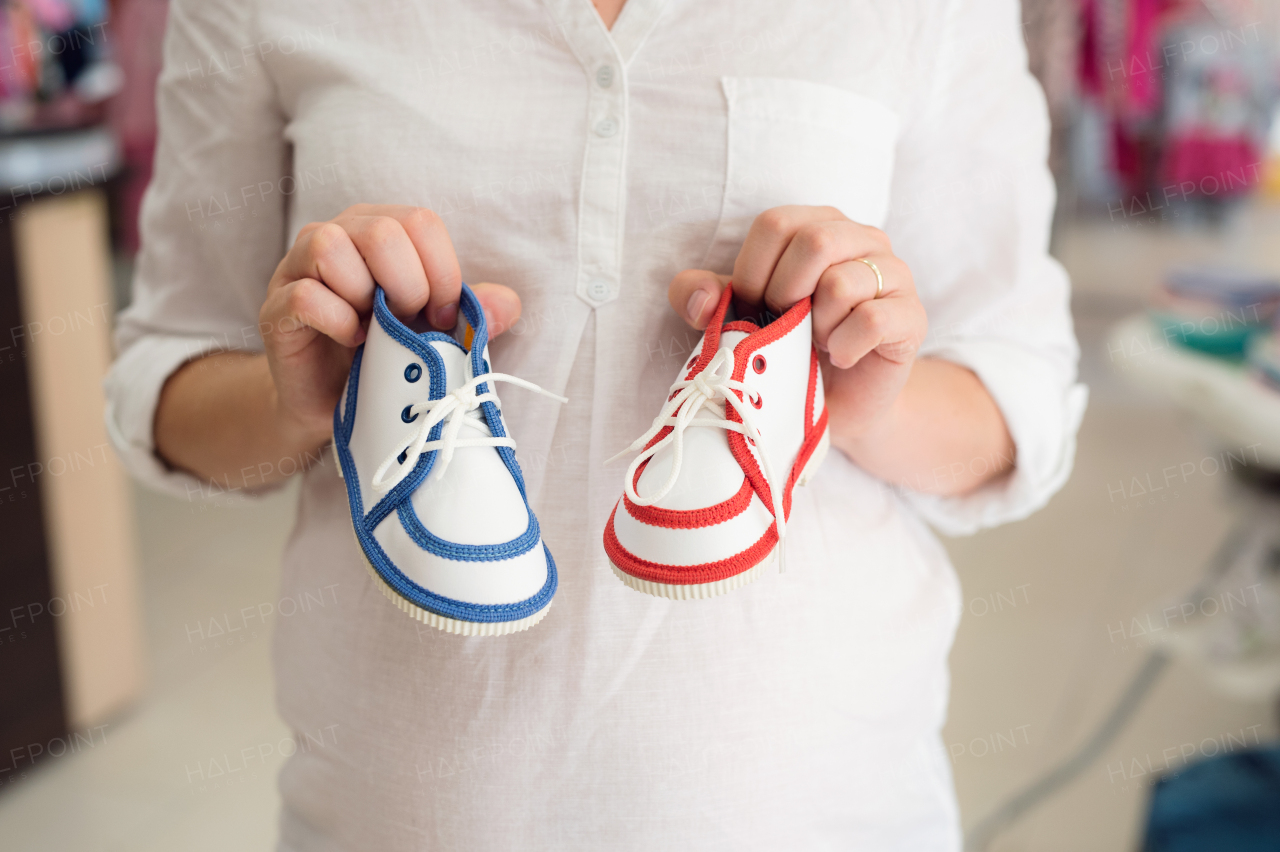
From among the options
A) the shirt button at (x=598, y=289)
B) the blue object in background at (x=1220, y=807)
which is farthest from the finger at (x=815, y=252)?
the blue object in background at (x=1220, y=807)

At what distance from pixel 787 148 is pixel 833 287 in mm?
137

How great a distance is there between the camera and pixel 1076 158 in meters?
5.61

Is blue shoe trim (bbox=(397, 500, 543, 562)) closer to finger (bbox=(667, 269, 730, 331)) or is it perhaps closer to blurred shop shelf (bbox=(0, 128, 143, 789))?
finger (bbox=(667, 269, 730, 331))

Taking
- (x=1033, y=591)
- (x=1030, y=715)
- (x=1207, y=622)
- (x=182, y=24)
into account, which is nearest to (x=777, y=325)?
(x=182, y=24)

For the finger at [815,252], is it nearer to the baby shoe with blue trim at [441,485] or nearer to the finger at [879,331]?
the finger at [879,331]

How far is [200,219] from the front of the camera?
0.76 meters

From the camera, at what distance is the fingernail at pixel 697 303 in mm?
621

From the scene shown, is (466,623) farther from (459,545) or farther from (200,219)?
(200,219)

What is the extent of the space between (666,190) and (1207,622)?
162cm

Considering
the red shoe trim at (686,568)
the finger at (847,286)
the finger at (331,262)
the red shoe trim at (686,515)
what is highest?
the finger at (847,286)

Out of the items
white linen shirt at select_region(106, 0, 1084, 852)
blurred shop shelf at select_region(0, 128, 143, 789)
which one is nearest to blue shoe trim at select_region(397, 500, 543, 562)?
white linen shirt at select_region(106, 0, 1084, 852)

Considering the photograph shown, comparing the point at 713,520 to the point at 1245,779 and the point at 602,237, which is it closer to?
the point at 602,237

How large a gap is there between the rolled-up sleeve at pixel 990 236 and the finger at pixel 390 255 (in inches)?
14.1

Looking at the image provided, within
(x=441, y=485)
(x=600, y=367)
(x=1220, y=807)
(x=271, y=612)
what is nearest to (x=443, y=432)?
(x=441, y=485)
